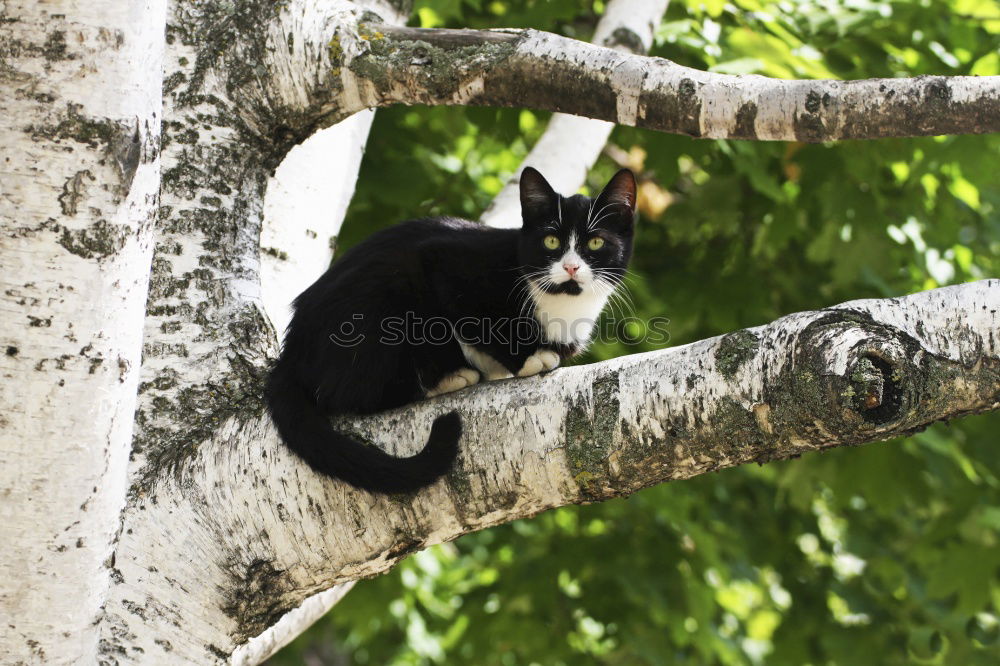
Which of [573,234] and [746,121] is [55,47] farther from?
[573,234]

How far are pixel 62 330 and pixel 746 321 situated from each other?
3326 millimetres

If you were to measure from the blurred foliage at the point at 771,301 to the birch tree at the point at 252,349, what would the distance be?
1.25 metres

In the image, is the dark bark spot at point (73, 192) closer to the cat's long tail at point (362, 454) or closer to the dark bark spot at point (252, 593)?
the cat's long tail at point (362, 454)

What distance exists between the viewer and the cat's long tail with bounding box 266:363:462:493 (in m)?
1.77

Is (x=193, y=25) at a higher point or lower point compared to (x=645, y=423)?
higher

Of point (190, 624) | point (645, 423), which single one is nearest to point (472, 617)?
point (190, 624)

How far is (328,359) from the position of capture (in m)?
2.21

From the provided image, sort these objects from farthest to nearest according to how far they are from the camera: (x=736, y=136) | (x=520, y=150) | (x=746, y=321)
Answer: (x=520, y=150)
(x=746, y=321)
(x=736, y=136)

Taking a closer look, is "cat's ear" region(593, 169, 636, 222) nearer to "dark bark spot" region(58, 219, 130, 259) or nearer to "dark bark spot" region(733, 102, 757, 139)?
"dark bark spot" region(733, 102, 757, 139)

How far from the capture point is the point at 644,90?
6.51 feet

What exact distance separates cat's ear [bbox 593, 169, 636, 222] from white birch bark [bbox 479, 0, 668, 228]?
0.22 m

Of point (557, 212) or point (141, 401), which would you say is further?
point (557, 212)

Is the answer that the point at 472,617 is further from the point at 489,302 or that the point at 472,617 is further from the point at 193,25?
the point at 193,25

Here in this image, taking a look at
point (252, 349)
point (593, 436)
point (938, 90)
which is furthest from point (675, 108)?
point (252, 349)
